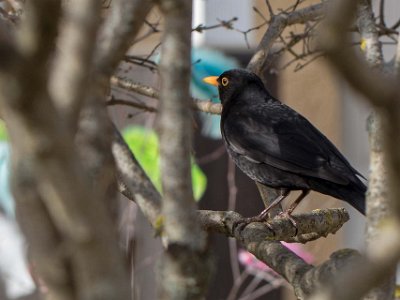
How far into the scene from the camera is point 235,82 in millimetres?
5703

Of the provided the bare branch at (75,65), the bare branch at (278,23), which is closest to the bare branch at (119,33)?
the bare branch at (75,65)

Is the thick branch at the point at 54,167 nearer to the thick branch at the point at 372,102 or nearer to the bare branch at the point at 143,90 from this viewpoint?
the thick branch at the point at 372,102

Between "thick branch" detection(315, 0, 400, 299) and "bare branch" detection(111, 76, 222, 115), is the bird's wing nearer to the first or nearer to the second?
"bare branch" detection(111, 76, 222, 115)

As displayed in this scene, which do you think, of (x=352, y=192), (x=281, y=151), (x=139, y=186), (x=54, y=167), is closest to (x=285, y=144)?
(x=281, y=151)

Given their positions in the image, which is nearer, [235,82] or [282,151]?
[282,151]

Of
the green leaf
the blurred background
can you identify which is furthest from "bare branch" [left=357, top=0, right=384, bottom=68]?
the blurred background

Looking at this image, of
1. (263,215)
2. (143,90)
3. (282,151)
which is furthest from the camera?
(282,151)

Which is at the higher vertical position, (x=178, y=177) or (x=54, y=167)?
(x=54, y=167)

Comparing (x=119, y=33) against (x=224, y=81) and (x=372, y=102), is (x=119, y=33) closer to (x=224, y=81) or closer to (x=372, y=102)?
(x=372, y=102)

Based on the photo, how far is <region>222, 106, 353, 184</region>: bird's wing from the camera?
4906 millimetres

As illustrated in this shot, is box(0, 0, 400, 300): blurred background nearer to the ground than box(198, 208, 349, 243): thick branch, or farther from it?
nearer to the ground

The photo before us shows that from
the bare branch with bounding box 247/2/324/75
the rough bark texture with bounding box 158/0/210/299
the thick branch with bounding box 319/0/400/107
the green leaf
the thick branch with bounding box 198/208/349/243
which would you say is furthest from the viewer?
the green leaf

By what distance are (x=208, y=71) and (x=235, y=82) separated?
2.79 metres

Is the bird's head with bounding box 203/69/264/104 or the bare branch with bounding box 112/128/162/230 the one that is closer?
the bare branch with bounding box 112/128/162/230
